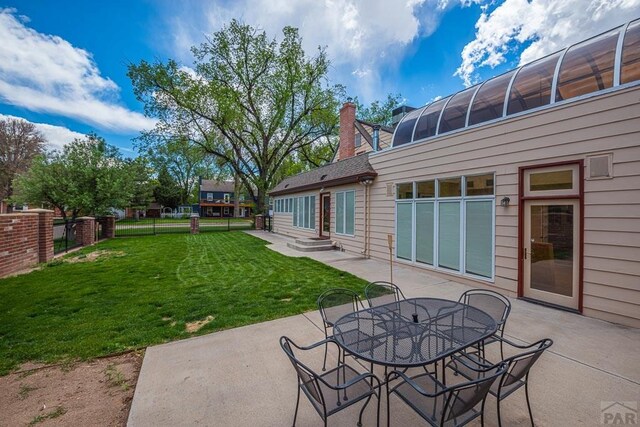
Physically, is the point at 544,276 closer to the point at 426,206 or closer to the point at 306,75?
the point at 426,206

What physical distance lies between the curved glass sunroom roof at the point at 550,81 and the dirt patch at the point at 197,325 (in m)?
6.42

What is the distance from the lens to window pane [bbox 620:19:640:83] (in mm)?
3736

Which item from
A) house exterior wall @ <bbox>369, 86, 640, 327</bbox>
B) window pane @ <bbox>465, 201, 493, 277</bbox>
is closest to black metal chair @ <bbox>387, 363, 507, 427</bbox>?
house exterior wall @ <bbox>369, 86, 640, 327</bbox>

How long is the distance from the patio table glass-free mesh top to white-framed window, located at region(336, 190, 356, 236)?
261 inches

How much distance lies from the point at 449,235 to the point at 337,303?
4.10 m

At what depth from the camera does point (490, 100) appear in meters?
5.59

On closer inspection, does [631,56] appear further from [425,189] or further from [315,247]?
[315,247]

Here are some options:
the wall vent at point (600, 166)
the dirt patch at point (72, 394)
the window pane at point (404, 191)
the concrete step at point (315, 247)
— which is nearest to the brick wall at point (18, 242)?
the dirt patch at point (72, 394)

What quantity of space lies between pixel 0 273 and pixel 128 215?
40527 millimetres

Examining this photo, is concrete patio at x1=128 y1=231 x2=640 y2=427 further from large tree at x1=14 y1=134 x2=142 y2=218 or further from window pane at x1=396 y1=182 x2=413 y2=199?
large tree at x1=14 y1=134 x2=142 y2=218

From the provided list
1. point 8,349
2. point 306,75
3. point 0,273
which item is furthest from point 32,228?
point 306,75

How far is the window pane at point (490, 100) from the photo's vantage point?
212 inches

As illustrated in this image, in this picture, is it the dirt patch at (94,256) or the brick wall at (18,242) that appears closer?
the brick wall at (18,242)

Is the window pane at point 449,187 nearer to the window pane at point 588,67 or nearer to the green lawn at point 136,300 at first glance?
the window pane at point 588,67
